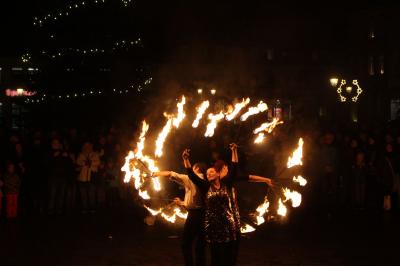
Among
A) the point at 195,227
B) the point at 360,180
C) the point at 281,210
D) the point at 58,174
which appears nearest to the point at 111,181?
the point at 58,174

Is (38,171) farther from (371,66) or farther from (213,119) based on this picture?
(371,66)

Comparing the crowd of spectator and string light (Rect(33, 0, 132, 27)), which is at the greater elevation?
string light (Rect(33, 0, 132, 27))

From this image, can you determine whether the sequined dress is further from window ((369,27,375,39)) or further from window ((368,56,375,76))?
window ((369,27,375,39))

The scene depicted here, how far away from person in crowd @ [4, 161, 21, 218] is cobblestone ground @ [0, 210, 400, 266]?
1.56ft

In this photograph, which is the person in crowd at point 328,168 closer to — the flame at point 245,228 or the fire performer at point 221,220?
the flame at point 245,228

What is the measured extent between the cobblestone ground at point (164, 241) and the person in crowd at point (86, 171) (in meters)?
0.77

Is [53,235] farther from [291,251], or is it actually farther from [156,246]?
[291,251]

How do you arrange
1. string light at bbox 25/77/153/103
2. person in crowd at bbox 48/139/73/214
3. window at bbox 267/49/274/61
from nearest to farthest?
person in crowd at bbox 48/139/73/214
string light at bbox 25/77/153/103
window at bbox 267/49/274/61

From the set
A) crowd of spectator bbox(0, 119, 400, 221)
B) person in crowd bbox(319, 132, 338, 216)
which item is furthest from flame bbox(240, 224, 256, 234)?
person in crowd bbox(319, 132, 338, 216)

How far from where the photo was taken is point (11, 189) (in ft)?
43.1

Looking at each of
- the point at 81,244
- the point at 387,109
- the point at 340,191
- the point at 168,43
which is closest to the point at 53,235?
the point at 81,244

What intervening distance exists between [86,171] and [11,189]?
1.72 metres

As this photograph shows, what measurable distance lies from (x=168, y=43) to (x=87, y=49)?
3.69 m

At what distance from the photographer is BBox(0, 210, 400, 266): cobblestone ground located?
9.20 metres
